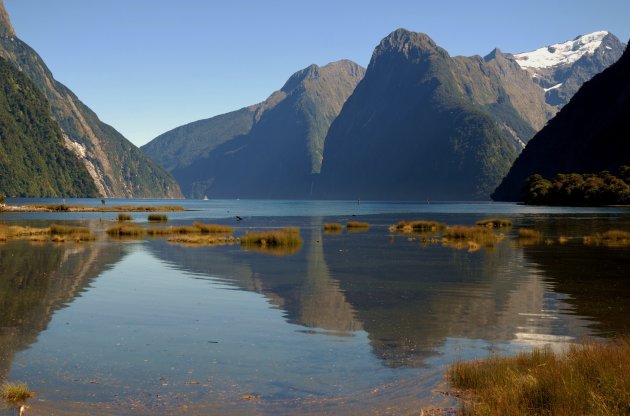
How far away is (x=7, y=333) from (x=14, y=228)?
62.8m

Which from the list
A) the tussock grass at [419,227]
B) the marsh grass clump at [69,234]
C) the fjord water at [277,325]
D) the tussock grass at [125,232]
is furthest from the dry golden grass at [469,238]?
the marsh grass clump at [69,234]

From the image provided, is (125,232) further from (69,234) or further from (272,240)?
(272,240)

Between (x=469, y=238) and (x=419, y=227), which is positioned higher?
(x=419, y=227)

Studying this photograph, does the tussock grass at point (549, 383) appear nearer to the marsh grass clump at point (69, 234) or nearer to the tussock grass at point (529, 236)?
the tussock grass at point (529, 236)

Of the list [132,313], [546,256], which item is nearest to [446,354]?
[132,313]

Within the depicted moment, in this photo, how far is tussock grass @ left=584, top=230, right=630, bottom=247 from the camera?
65.6m

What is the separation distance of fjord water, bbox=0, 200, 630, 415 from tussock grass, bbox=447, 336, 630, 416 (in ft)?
3.28

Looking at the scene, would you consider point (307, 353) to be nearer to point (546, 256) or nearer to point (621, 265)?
point (621, 265)

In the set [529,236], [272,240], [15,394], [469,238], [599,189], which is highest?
[599,189]

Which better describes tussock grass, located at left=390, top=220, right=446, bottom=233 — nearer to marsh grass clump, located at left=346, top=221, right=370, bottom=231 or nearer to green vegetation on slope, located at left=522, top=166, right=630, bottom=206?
marsh grass clump, located at left=346, top=221, right=370, bottom=231

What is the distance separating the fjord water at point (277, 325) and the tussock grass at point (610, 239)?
47.1ft

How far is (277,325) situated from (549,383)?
42.6ft

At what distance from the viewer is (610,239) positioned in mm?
69688

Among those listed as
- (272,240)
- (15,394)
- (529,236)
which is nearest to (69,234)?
(272,240)
